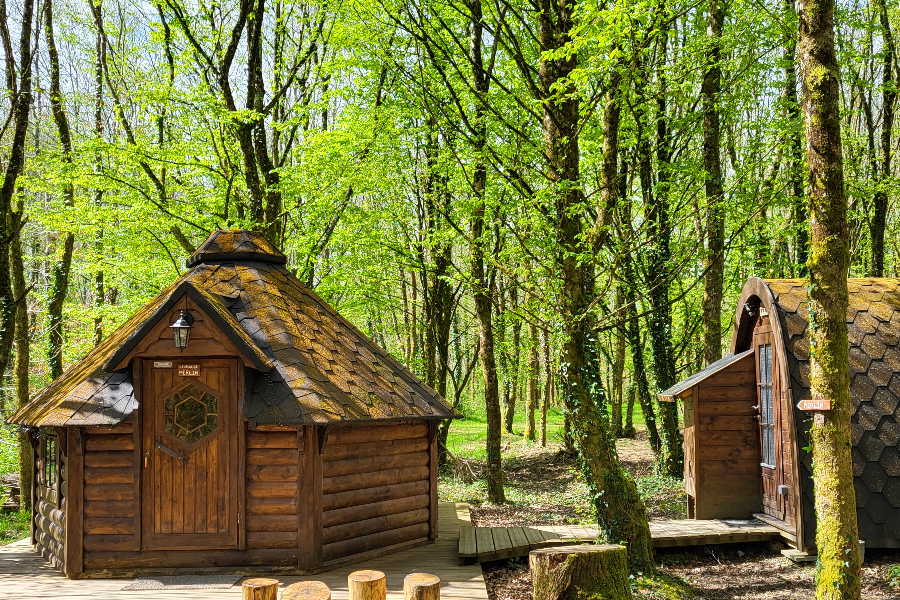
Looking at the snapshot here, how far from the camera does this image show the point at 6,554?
28.9 ft

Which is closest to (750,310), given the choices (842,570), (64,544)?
(842,570)

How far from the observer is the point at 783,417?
882 centimetres

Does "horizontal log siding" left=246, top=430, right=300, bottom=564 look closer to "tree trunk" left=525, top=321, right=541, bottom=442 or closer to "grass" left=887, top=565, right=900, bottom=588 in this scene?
"grass" left=887, top=565, right=900, bottom=588

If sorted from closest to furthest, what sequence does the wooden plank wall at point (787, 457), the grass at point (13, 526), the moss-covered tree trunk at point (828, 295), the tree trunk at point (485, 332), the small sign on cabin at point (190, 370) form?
the moss-covered tree trunk at point (828, 295) → the small sign on cabin at point (190, 370) → the wooden plank wall at point (787, 457) → the grass at point (13, 526) → the tree trunk at point (485, 332)

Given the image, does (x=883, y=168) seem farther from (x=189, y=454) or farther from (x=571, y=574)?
(x=189, y=454)

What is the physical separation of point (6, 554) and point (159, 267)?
7637mm

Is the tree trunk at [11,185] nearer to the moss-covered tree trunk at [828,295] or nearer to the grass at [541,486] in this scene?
the grass at [541,486]

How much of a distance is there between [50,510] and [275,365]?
3.48 metres

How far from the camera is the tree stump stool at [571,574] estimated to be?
5.19 m

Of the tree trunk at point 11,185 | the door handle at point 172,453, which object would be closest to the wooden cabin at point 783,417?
the door handle at point 172,453

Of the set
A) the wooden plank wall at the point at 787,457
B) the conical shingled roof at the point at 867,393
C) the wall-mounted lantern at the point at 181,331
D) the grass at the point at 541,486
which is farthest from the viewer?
the grass at the point at 541,486

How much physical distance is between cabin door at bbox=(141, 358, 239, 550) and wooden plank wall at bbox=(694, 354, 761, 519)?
651 centimetres

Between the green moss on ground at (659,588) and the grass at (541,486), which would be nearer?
the green moss on ground at (659,588)

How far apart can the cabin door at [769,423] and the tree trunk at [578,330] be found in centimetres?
246
